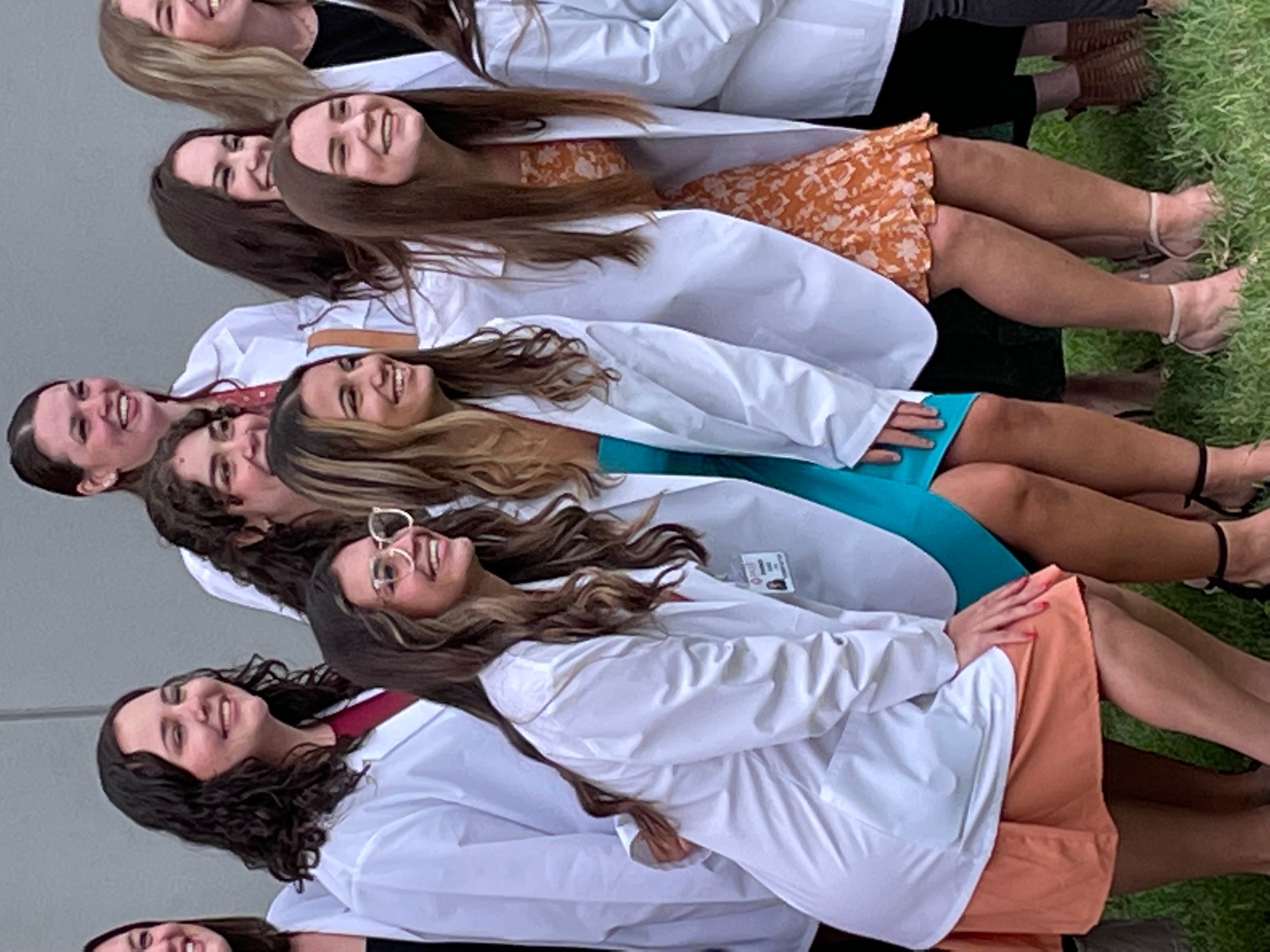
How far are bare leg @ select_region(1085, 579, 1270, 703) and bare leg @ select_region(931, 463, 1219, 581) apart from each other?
4 centimetres

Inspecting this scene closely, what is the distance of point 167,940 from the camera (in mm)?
1798

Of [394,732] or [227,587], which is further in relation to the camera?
[227,587]

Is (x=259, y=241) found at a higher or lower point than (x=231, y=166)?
lower

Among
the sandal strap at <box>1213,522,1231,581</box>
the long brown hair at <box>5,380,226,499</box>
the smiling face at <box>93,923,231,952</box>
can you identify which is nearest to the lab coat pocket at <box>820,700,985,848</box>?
the sandal strap at <box>1213,522,1231,581</box>

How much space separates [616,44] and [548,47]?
0.09 m

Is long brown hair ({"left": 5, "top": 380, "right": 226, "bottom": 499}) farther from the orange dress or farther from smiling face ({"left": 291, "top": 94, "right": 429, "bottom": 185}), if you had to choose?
the orange dress

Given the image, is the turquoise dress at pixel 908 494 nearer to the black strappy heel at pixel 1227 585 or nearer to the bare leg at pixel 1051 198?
the black strappy heel at pixel 1227 585

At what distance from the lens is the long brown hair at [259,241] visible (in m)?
1.94

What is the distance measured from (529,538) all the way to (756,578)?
29 cm

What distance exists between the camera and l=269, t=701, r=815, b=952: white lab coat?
5.45ft

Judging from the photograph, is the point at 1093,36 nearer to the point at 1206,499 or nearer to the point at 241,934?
the point at 1206,499

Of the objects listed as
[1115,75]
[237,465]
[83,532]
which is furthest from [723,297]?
[83,532]

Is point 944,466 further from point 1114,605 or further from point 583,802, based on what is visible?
point 583,802

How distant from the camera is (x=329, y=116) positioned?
170 cm
